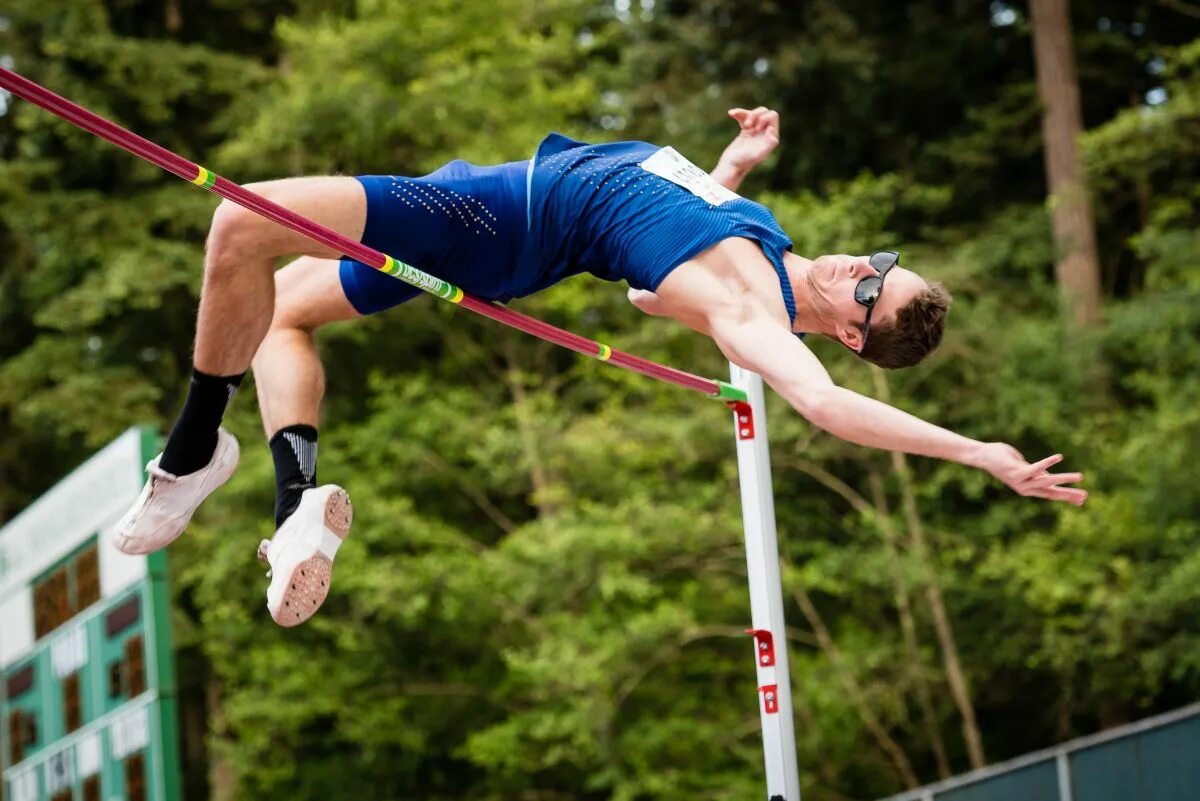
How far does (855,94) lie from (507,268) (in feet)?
33.7

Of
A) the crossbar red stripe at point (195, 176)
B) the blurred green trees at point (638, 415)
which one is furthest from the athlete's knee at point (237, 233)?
the blurred green trees at point (638, 415)

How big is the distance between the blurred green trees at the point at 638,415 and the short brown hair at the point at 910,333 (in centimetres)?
749

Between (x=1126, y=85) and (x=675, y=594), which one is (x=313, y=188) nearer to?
(x=675, y=594)

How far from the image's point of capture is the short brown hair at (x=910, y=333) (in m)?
3.33

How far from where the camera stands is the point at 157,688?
7332 mm

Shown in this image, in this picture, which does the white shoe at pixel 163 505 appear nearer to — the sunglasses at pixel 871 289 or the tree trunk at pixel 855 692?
the sunglasses at pixel 871 289

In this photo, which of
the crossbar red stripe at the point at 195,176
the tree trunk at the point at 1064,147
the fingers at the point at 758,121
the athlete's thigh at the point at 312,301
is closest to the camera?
the crossbar red stripe at the point at 195,176

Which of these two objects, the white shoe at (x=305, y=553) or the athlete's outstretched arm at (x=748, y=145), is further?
the athlete's outstretched arm at (x=748, y=145)

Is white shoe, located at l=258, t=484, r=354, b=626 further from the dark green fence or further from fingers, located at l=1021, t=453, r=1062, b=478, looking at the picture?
the dark green fence

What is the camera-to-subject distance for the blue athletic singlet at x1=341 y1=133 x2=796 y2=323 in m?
3.19

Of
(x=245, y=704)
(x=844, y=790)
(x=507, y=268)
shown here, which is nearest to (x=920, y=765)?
(x=844, y=790)

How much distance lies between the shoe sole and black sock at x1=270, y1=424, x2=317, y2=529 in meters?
0.07

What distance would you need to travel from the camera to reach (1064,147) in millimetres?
12820

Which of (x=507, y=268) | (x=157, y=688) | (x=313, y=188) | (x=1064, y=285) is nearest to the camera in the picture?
(x=313, y=188)
